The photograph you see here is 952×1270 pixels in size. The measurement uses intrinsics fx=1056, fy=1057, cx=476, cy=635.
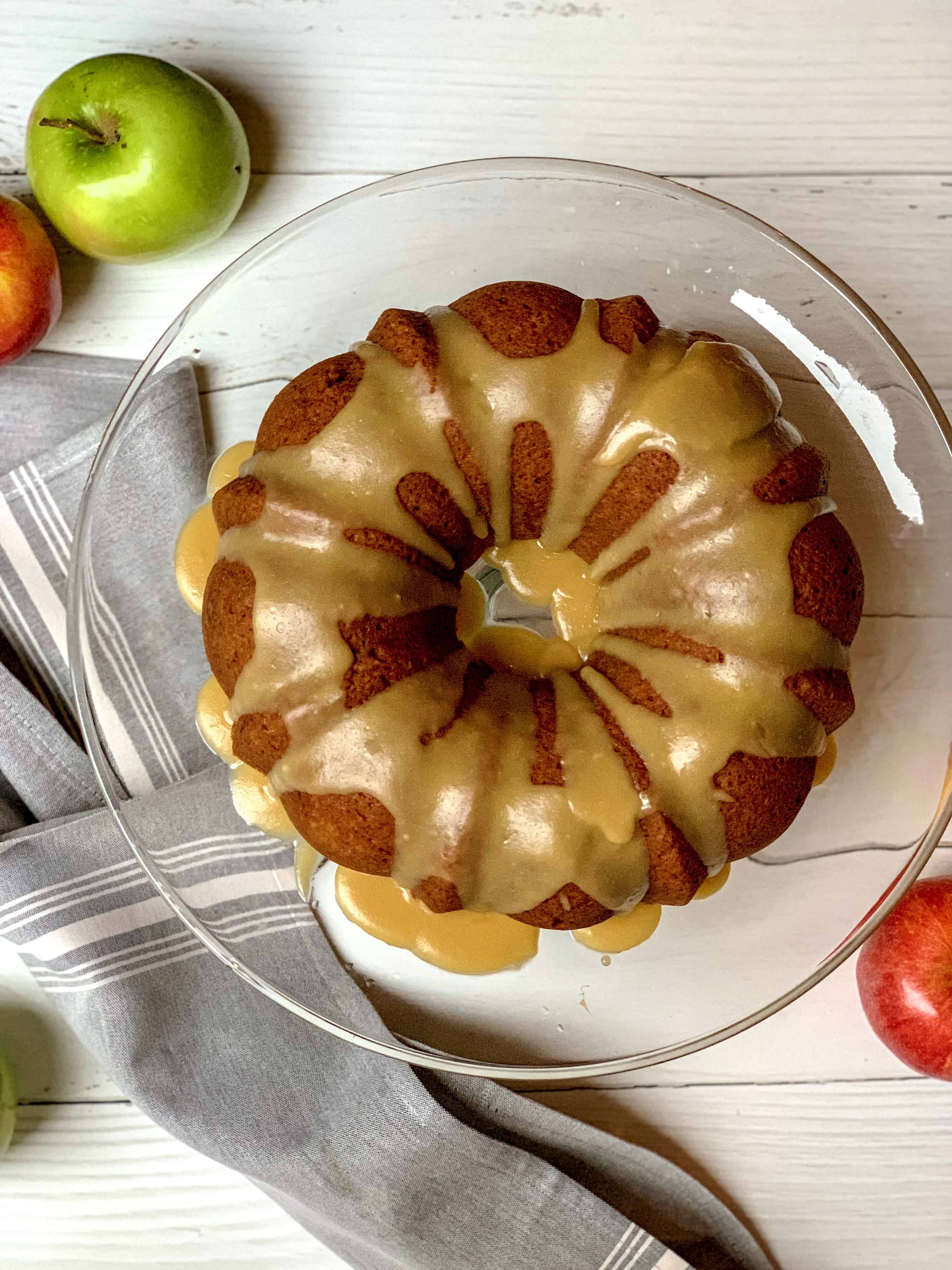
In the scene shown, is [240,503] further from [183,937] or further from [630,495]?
[183,937]

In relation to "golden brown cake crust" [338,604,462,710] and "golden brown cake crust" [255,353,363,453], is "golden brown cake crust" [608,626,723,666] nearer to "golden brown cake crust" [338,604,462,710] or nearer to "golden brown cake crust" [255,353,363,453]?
"golden brown cake crust" [338,604,462,710]

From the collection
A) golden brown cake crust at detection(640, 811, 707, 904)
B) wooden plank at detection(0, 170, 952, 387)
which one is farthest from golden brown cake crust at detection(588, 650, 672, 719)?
wooden plank at detection(0, 170, 952, 387)

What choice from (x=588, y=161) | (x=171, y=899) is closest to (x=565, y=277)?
(x=588, y=161)

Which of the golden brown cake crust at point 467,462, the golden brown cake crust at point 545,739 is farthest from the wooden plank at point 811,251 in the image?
the golden brown cake crust at point 545,739

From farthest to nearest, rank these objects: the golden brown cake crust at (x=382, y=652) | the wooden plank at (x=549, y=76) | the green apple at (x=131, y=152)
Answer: the wooden plank at (x=549, y=76) < the green apple at (x=131, y=152) < the golden brown cake crust at (x=382, y=652)

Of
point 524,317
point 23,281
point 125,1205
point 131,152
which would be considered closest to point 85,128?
point 131,152

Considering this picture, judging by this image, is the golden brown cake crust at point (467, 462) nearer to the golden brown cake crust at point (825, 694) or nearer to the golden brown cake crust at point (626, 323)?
the golden brown cake crust at point (626, 323)

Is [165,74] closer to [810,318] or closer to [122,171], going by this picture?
[122,171]
